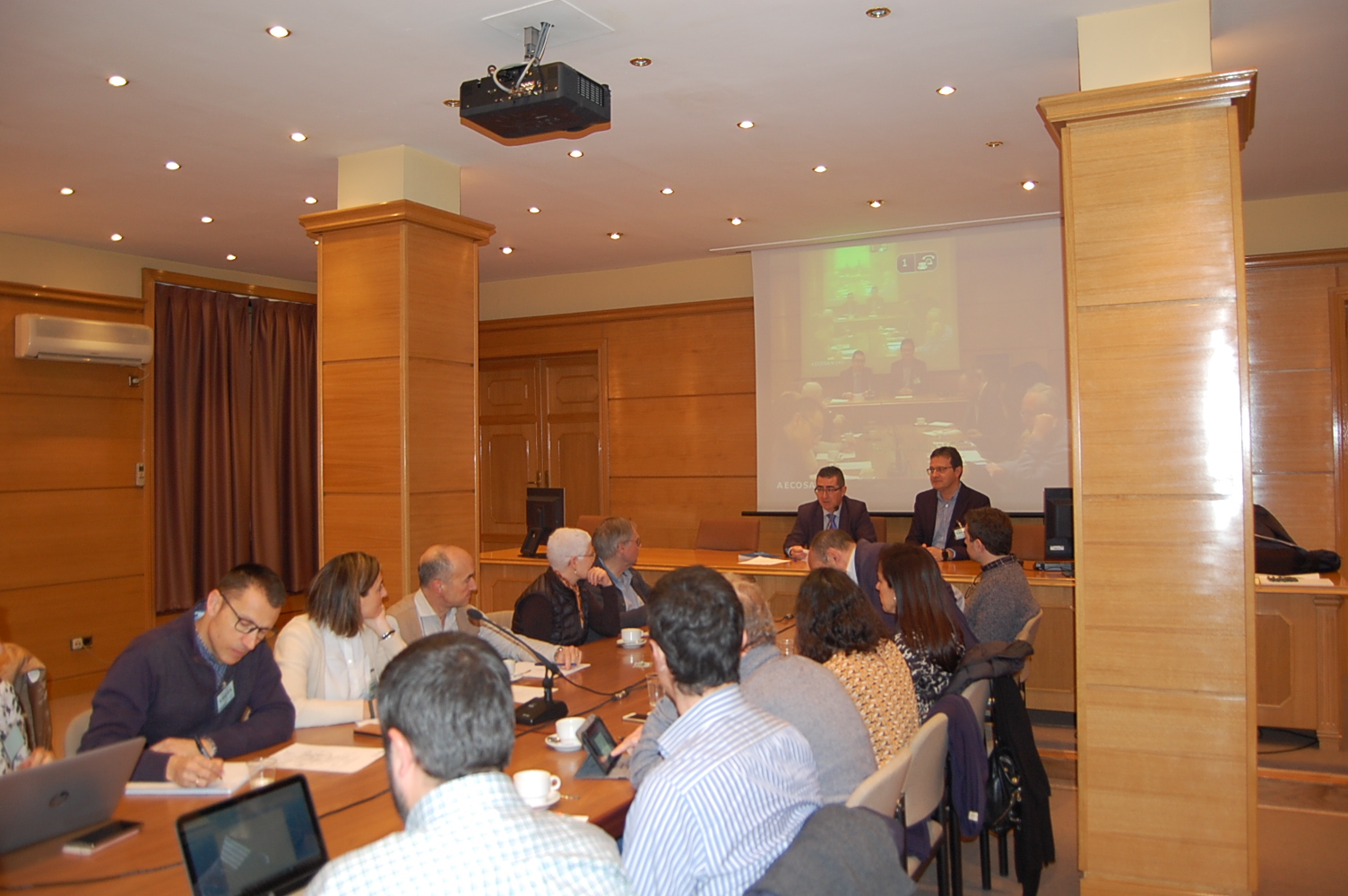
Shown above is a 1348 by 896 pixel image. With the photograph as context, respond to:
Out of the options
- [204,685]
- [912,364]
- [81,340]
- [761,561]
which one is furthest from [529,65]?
[81,340]

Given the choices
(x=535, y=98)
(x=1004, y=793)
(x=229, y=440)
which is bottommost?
(x=1004, y=793)

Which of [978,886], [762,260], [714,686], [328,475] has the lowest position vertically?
[978,886]

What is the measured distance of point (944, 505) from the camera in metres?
6.77

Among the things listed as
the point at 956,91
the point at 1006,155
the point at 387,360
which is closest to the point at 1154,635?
the point at 956,91

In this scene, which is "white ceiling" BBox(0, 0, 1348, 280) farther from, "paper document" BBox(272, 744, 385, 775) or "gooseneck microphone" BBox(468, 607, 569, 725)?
"paper document" BBox(272, 744, 385, 775)

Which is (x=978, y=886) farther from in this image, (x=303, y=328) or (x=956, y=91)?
(x=303, y=328)

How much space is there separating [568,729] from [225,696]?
3.28 feet

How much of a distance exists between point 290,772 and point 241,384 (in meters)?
6.86

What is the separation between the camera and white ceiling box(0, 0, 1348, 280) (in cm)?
387

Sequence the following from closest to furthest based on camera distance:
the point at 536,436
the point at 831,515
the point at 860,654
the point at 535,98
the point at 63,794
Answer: the point at 63,794 < the point at 860,654 < the point at 535,98 < the point at 831,515 < the point at 536,436

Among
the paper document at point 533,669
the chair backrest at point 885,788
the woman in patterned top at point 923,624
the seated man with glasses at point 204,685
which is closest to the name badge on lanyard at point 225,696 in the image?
the seated man with glasses at point 204,685

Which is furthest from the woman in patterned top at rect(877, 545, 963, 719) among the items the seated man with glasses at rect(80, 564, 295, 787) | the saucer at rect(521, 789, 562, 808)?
the seated man with glasses at rect(80, 564, 295, 787)

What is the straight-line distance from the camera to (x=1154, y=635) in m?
3.52

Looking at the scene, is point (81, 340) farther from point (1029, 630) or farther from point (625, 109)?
point (1029, 630)
